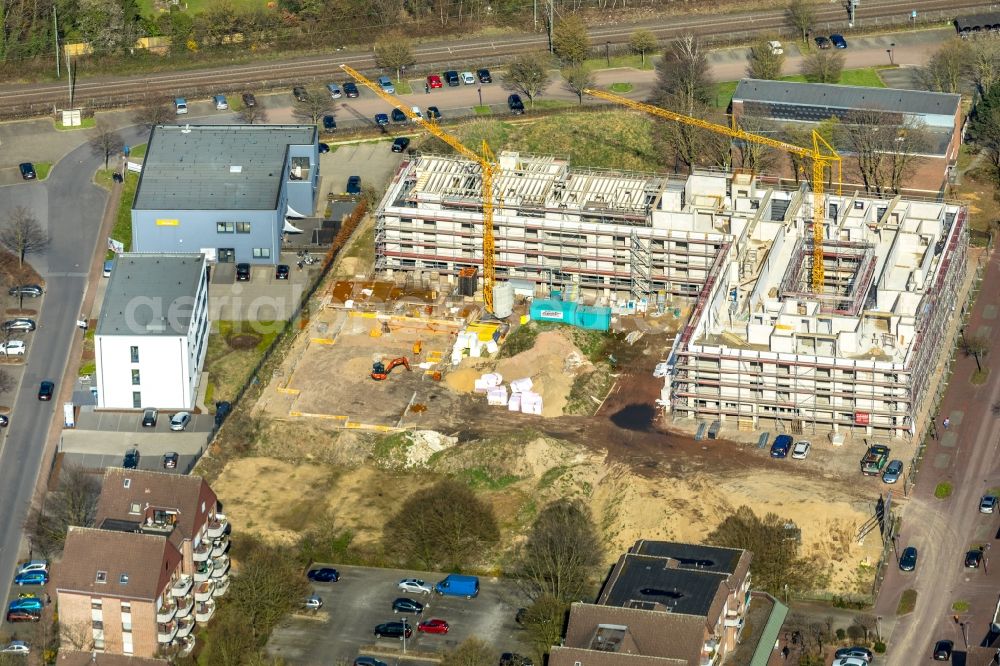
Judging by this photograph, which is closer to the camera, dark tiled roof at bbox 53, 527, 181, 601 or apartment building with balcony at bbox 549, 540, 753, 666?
apartment building with balcony at bbox 549, 540, 753, 666

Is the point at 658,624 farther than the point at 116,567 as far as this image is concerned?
No

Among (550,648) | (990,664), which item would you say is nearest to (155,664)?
(550,648)

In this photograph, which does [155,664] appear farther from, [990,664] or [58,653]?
[990,664]

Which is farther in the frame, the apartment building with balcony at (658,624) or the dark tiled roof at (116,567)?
the dark tiled roof at (116,567)

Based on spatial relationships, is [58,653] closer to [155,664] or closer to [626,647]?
[155,664]

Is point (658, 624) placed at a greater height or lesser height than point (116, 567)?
lesser

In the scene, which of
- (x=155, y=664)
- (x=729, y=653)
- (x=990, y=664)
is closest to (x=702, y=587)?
(x=729, y=653)
